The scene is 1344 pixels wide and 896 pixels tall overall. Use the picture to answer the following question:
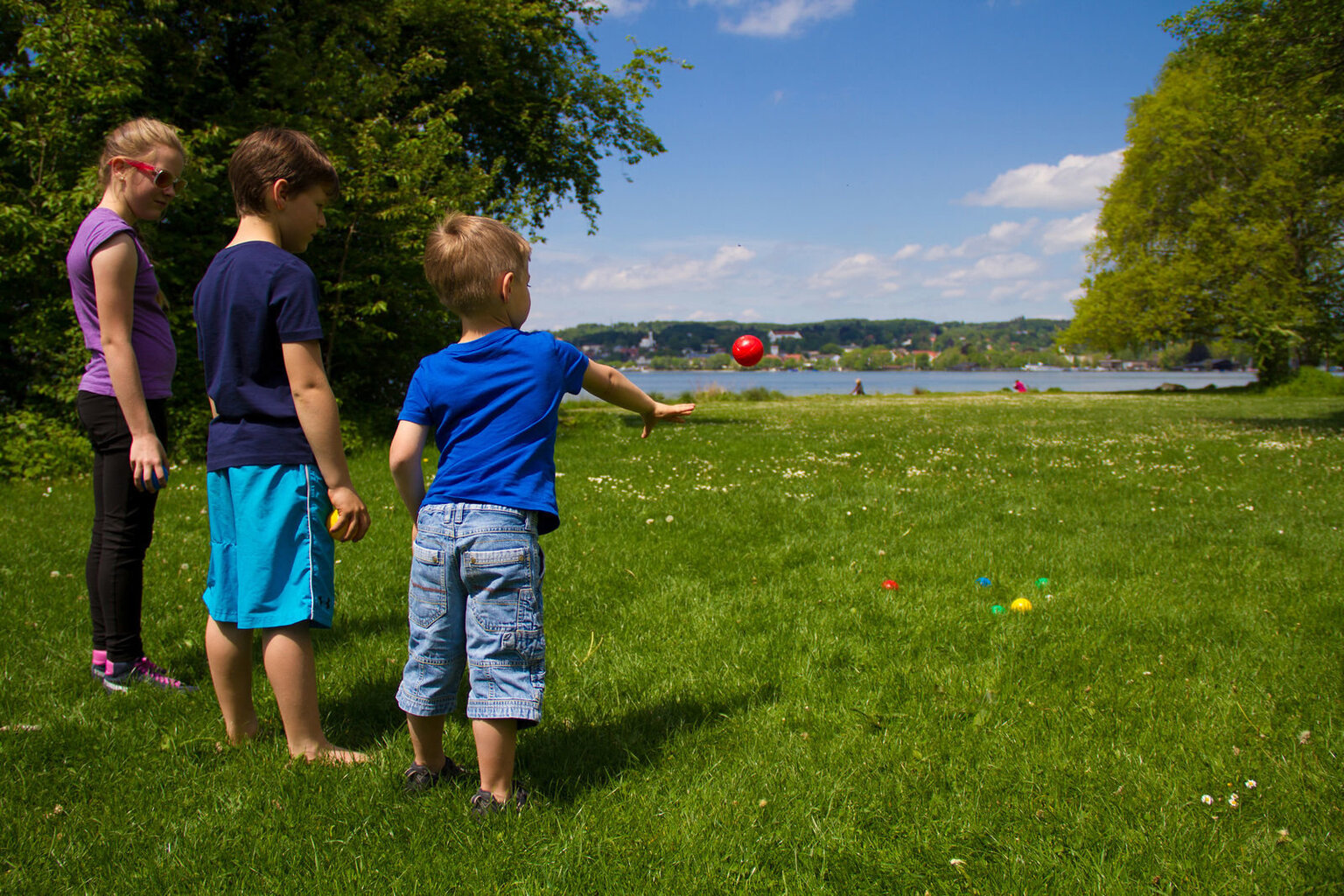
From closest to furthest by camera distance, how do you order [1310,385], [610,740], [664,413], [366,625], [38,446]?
[664,413]
[610,740]
[366,625]
[38,446]
[1310,385]

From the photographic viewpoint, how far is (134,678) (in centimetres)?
363

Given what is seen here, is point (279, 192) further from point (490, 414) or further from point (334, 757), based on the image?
point (334, 757)

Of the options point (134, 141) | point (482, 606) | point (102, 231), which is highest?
point (134, 141)

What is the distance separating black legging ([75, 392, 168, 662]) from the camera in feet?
11.3

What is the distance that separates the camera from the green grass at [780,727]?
2.41m

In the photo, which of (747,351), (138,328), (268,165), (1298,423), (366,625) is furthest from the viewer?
(1298,423)

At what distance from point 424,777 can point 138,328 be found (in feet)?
7.39

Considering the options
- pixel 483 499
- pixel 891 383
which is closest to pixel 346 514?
pixel 483 499

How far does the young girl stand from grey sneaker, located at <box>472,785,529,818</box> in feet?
5.70

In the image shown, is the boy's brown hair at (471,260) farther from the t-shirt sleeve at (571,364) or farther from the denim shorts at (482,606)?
the denim shorts at (482,606)

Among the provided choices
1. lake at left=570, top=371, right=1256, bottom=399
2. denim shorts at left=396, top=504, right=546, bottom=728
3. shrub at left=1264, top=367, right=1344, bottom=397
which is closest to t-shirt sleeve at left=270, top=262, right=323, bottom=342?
denim shorts at left=396, top=504, right=546, bottom=728

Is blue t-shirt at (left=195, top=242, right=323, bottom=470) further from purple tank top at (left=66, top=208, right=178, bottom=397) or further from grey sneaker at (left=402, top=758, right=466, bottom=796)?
grey sneaker at (left=402, top=758, right=466, bottom=796)

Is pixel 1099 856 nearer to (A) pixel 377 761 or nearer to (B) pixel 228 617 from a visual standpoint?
(A) pixel 377 761

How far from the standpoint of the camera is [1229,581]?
5.22 meters
